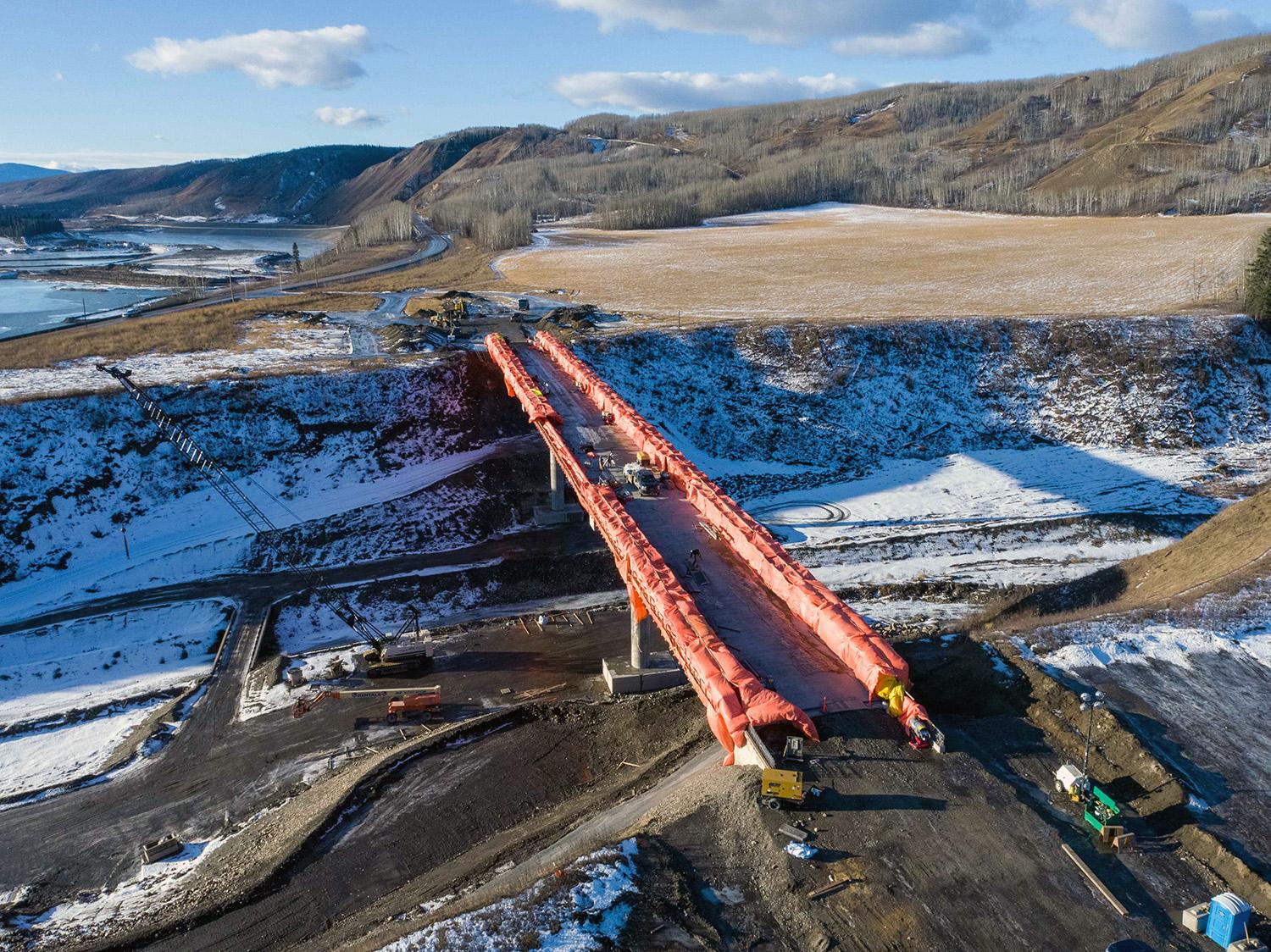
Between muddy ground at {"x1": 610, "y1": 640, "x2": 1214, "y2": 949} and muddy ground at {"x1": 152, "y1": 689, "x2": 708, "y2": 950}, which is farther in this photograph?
muddy ground at {"x1": 152, "y1": 689, "x2": 708, "y2": 950}

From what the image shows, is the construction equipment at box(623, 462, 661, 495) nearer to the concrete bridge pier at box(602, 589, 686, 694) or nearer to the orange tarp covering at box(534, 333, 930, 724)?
the orange tarp covering at box(534, 333, 930, 724)

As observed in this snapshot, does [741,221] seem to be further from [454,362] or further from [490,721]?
[490,721]

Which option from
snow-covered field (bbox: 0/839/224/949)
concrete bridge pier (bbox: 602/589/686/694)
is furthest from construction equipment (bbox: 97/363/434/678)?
snow-covered field (bbox: 0/839/224/949)

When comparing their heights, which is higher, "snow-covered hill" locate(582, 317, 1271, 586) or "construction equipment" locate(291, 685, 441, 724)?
"snow-covered hill" locate(582, 317, 1271, 586)

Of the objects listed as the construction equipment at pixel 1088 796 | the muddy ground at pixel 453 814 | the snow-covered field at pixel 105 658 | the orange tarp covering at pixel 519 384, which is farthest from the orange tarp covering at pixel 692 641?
the snow-covered field at pixel 105 658

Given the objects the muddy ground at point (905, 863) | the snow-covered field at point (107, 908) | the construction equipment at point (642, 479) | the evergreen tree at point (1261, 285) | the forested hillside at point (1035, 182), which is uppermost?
the forested hillside at point (1035, 182)

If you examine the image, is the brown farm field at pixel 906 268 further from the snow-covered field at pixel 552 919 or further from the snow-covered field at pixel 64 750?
the snow-covered field at pixel 552 919

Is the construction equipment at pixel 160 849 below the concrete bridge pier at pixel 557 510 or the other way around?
below

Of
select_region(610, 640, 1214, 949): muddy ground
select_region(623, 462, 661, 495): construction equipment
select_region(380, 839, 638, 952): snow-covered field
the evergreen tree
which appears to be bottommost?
select_region(380, 839, 638, 952): snow-covered field
